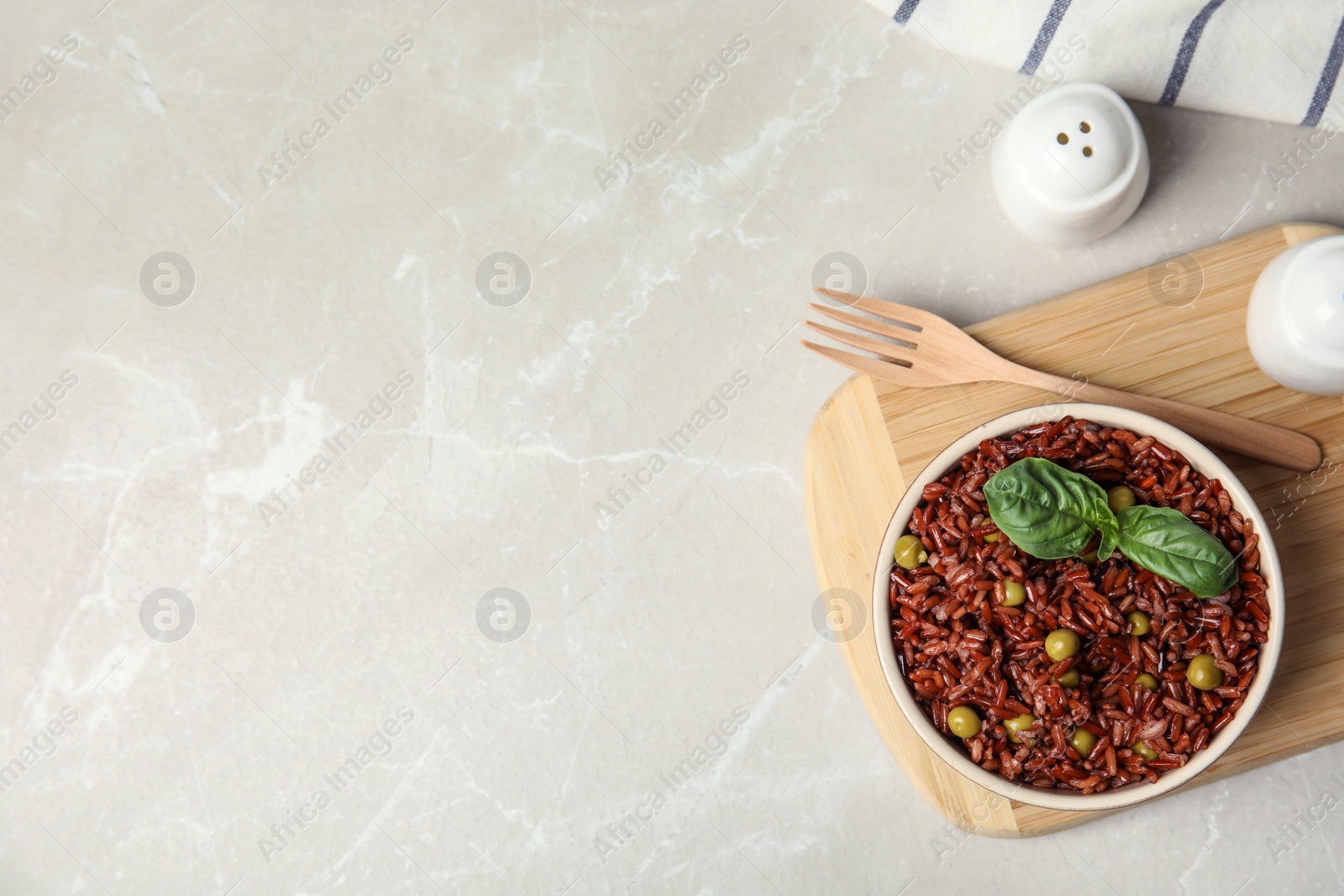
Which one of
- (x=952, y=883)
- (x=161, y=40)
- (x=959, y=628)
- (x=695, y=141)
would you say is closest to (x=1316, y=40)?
(x=695, y=141)

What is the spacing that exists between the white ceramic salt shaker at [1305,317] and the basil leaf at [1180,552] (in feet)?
Result: 1.54

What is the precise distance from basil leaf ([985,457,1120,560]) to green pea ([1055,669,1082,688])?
217 millimetres

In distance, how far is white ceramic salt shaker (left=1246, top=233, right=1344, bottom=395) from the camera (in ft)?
5.73

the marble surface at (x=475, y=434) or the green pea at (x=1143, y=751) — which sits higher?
the marble surface at (x=475, y=434)

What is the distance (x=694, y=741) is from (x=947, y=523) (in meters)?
0.92

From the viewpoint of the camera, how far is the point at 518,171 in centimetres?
239

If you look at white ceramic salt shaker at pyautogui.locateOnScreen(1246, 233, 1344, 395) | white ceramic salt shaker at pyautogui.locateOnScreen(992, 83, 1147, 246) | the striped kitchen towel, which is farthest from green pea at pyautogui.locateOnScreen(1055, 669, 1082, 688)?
the striped kitchen towel

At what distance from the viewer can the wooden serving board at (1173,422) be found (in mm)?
1892

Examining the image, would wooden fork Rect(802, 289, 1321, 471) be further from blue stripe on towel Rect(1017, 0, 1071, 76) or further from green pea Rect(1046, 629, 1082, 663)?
blue stripe on towel Rect(1017, 0, 1071, 76)

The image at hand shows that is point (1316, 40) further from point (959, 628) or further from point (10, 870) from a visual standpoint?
point (10, 870)

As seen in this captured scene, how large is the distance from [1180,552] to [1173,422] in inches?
16.1

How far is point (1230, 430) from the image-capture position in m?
1.86

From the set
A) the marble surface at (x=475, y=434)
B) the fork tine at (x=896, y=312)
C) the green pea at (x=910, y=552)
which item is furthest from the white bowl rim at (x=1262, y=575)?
the marble surface at (x=475, y=434)

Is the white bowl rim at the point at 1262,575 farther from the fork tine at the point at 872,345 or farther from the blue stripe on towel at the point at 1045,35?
the blue stripe on towel at the point at 1045,35
